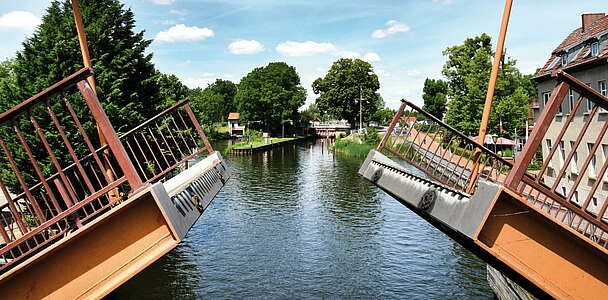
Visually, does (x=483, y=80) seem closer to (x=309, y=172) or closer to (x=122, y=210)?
(x=309, y=172)

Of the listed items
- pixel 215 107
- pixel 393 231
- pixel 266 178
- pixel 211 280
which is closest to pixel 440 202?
pixel 211 280

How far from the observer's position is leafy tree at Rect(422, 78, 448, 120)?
285 ft

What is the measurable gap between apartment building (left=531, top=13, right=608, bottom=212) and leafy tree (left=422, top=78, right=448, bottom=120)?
198 feet

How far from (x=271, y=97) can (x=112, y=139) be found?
266 ft

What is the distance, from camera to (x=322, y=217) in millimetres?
22344

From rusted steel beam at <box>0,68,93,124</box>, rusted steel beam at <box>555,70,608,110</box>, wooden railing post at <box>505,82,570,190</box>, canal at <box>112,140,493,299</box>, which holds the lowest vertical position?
canal at <box>112,140,493,299</box>

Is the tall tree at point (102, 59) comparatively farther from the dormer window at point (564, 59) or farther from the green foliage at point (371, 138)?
the green foliage at point (371, 138)

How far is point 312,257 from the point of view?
16.1m

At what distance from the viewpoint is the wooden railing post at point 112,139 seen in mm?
4387

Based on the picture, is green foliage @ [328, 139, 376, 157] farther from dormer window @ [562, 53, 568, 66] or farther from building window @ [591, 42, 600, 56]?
building window @ [591, 42, 600, 56]

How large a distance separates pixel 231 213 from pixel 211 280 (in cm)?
922

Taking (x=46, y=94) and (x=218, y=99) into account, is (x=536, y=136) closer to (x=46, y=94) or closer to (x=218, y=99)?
(x=46, y=94)

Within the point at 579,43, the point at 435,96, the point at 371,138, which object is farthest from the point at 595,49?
the point at 435,96

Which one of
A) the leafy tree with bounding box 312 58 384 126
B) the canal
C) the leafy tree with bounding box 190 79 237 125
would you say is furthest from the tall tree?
the leafy tree with bounding box 190 79 237 125
